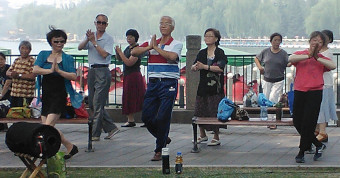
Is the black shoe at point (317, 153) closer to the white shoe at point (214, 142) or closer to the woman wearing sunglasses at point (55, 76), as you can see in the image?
the white shoe at point (214, 142)

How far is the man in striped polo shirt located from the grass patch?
876 millimetres

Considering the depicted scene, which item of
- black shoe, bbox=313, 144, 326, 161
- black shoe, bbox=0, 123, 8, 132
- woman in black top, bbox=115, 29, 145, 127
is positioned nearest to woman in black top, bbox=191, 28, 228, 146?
black shoe, bbox=313, 144, 326, 161

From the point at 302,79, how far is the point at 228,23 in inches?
1789

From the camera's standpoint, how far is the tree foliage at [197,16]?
51.6m

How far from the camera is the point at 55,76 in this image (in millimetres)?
10023

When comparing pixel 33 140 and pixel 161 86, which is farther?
pixel 161 86

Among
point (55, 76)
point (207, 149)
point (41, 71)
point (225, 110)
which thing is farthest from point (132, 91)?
point (41, 71)

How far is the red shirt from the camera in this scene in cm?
994

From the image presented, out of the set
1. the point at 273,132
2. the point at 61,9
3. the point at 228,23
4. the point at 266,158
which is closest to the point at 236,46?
the point at 228,23

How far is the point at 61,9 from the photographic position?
56.3 meters

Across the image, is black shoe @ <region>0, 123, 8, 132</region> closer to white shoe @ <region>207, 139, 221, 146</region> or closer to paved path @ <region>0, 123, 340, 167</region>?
paved path @ <region>0, 123, 340, 167</region>

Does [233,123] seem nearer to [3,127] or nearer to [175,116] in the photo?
[175,116]

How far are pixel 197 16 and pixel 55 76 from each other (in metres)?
45.2

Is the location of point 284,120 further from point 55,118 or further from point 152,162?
point 55,118
